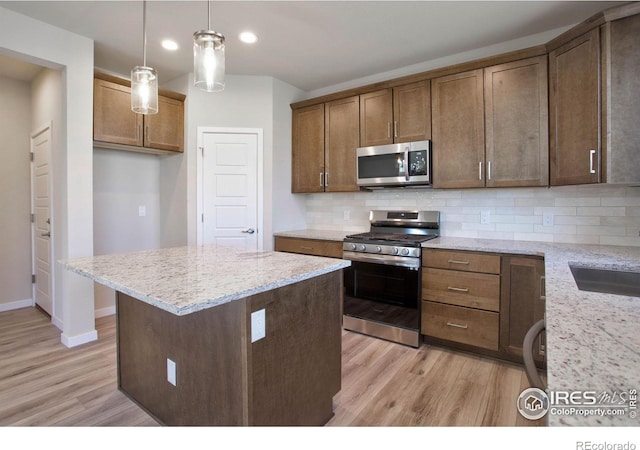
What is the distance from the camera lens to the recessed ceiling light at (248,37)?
107 inches

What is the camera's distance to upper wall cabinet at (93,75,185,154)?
119 inches

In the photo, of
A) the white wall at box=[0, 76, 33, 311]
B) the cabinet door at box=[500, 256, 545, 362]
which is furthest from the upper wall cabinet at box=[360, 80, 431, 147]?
the white wall at box=[0, 76, 33, 311]

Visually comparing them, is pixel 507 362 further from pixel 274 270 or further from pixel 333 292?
pixel 274 270

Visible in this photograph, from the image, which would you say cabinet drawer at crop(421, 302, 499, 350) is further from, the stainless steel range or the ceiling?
the ceiling

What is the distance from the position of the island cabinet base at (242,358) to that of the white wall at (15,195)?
2.82m

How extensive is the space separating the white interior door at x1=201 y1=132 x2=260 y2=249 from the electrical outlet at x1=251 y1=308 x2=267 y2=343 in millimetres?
2273

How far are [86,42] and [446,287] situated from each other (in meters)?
3.65

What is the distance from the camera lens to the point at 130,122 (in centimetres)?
322

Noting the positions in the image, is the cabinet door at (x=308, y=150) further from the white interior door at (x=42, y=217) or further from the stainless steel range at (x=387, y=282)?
the white interior door at (x=42, y=217)

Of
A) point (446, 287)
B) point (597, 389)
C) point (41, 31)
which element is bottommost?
point (446, 287)

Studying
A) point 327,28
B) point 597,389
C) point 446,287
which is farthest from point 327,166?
point 597,389

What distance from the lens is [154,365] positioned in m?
1.81

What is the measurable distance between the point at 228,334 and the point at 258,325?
0.43 ft

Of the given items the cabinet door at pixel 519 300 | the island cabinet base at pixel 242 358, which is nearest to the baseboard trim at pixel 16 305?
the island cabinet base at pixel 242 358
